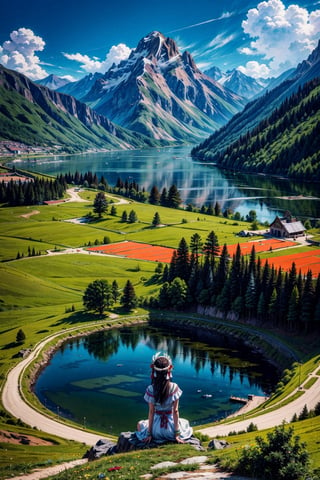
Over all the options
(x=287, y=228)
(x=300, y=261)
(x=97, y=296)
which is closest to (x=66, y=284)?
(x=97, y=296)

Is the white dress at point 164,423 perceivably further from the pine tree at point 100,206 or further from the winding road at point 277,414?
the pine tree at point 100,206

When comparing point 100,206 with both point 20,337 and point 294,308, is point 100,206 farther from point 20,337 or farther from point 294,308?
point 294,308

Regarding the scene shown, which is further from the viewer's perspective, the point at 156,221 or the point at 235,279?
the point at 156,221

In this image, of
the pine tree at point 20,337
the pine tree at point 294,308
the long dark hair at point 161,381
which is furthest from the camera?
the pine tree at point 20,337

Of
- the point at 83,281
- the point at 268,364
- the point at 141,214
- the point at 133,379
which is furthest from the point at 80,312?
the point at 141,214

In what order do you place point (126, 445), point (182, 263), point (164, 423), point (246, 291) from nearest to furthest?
point (164, 423) < point (126, 445) < point (246, 291) < point (182, 263)

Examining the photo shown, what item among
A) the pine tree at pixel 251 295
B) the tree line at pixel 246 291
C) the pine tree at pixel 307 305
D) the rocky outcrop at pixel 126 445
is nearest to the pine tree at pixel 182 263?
the tree line at pixel 246 291
